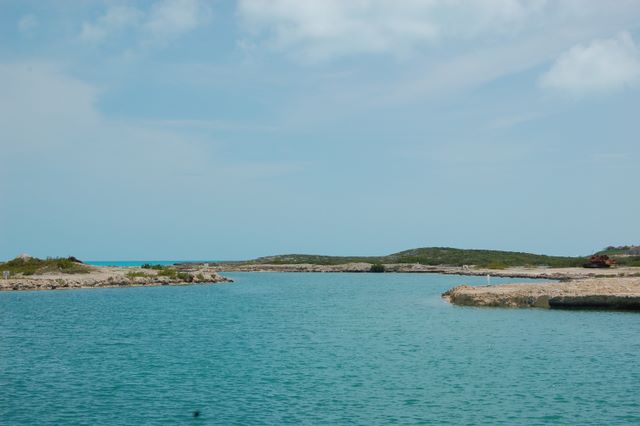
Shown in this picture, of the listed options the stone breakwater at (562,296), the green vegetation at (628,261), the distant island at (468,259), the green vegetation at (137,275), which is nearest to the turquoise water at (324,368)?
the stone breakwater at (562,296)

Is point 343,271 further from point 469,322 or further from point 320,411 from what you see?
point 320,411

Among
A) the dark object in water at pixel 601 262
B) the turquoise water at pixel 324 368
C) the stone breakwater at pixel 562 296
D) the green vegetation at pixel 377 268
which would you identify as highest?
the dark object in water at pixel 601 262

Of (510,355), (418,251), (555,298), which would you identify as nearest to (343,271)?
(418,251)

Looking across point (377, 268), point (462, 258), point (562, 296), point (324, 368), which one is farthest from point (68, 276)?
point (462, 258)

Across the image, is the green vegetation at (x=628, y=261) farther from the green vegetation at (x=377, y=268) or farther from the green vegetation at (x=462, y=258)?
the green vegetation at (x=377, y=268)

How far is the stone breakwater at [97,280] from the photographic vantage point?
85.4m

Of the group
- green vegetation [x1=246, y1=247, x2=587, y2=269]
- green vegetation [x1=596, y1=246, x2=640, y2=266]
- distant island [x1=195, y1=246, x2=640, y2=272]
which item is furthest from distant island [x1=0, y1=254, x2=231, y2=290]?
green vegetation [x1=596, y1=246, x2=640, y2=266]

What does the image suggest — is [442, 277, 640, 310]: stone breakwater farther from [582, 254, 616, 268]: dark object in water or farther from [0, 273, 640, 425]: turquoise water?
[582, 254, 616, 268]: dark object in water

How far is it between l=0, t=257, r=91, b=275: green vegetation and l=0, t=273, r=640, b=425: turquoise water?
5148cm

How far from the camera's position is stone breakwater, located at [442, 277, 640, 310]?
164ft

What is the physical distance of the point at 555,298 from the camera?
170ft

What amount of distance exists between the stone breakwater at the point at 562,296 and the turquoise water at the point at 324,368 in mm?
2234

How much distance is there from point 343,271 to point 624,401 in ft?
474

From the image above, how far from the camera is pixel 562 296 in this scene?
169 feet
